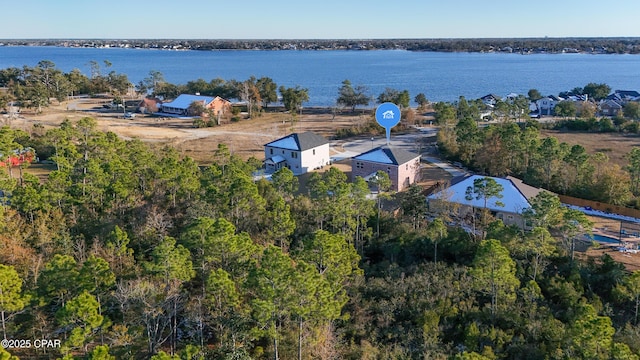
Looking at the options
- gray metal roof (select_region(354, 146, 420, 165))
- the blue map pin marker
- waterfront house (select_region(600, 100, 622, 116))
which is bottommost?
gray metal roof (select_region(354, 146, 420, 165))

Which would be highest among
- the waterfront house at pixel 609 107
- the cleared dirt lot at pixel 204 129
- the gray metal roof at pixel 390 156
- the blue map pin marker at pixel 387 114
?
the blue map pin marker at pixel 387 114

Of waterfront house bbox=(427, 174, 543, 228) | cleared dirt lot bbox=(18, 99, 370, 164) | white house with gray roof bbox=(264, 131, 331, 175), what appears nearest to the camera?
waterfront house bbox=(427, 174, 543, 228)

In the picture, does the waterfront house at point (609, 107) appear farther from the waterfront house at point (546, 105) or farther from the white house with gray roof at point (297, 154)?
the white house with gray roof at point (297, 154)

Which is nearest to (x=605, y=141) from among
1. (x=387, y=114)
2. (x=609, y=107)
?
(x=609, y=107)

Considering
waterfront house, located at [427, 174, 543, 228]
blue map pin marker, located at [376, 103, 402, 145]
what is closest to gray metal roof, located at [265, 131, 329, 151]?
blue map pin marker, located at [376, 103, 402, 145]

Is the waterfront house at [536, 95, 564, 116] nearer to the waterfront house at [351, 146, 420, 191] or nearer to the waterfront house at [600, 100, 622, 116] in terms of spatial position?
the waterfront house at [600, 100, 622, 116]

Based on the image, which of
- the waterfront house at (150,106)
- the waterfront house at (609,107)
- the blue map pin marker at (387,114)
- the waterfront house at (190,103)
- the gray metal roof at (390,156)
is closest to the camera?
the gray metal roof at (390,156)

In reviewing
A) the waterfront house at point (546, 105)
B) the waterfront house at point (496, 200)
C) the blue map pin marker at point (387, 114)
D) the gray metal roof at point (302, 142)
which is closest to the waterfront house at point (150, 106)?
the gray metal roof at point (302, 142)

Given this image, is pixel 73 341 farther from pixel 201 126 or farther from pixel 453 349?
pixel 201 126
